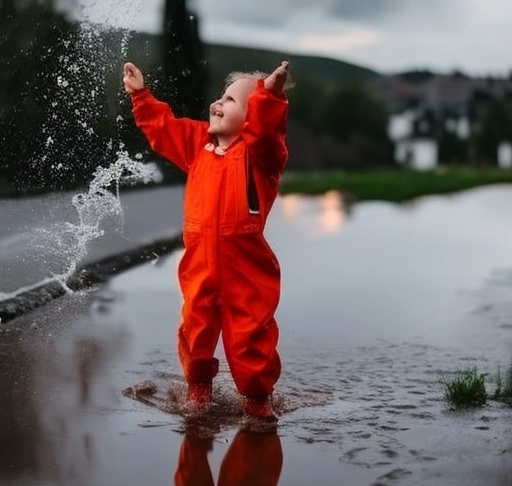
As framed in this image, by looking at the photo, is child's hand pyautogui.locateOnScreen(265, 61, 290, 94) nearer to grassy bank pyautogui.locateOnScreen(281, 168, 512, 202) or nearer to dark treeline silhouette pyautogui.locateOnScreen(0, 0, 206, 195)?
dark treeline silhouette pyautogui.locateOnScreen(0, 0, 206, 195)

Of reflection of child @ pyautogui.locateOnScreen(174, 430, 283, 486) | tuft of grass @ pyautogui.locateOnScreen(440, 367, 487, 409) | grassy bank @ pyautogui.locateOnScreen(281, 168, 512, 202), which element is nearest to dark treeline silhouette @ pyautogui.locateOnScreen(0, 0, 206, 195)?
tuft of grass @ pyautogui.locateOnScreen(440, 367, 487, 409)

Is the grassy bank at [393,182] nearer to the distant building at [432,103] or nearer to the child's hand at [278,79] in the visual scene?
the distant building at [432,103]

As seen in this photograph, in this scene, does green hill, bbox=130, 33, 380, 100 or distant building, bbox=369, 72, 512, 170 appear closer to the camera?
green hill, bbox=130, 33, 380, 100

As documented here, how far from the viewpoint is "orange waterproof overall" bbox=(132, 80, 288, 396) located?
5016mm

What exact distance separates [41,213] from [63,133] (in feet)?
4.94

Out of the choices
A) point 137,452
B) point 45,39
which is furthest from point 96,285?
point 137,452

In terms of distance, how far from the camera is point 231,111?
5227 millimetres

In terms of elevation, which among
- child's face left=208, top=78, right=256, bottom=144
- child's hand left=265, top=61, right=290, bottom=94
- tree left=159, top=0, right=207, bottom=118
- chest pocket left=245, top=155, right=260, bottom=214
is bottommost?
chest pocket left=245, top=155, right=260, bottom=214

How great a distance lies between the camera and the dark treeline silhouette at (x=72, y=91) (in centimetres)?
894

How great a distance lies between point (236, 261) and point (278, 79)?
0.72 m

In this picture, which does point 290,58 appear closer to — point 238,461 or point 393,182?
point 238,461

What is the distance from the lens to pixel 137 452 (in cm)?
452

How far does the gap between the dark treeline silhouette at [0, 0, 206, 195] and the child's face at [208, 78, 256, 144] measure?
3105 mm

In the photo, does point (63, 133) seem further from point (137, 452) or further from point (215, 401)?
point (137, 452)
